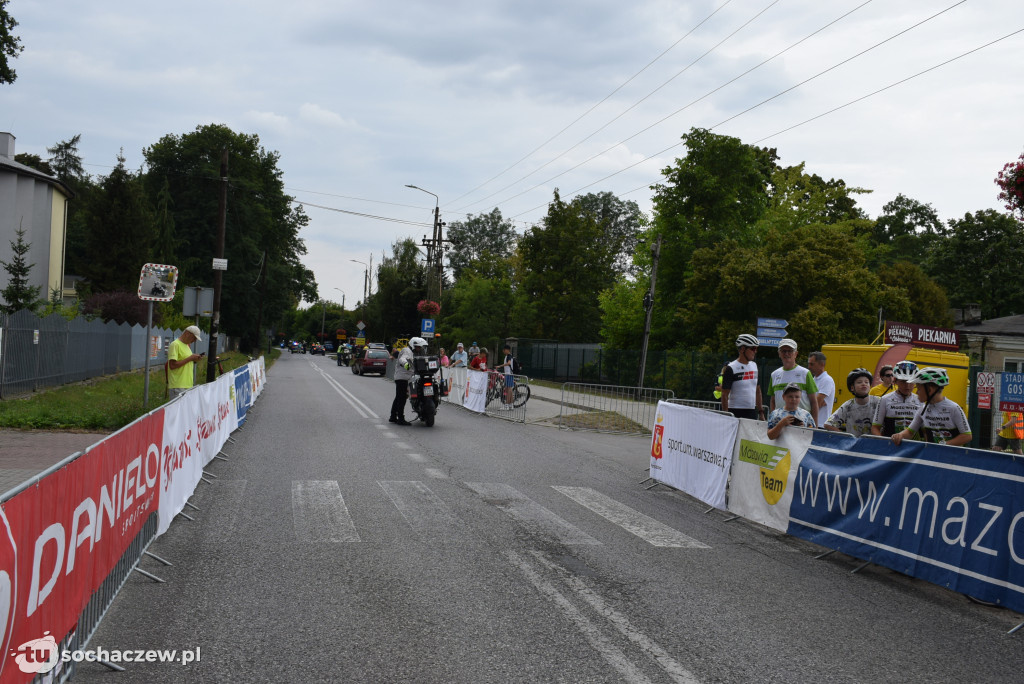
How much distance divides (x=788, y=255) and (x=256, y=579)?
3337 cm

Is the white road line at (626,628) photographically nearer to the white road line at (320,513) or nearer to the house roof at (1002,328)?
the white road line at (320,513)

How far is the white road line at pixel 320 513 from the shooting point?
7613mm

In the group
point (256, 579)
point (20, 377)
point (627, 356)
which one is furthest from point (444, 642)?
point (627, 356)

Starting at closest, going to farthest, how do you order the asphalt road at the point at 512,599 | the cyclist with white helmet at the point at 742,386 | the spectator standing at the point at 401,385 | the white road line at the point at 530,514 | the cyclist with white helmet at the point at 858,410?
the asphalt road at the point at 512,599, the white road line at the point at 530,514, the cyclist with white helmet at the point at 858,410, the cyclist with white helmet at the point at 742,386, the spectator standing at the point at 401,385

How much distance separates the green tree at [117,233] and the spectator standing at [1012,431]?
1903 inches

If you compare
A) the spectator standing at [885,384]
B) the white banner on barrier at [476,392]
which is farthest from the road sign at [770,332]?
the spectator standing at [885,384]

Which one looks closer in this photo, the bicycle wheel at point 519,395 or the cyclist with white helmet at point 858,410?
the cyclist with white helmet at point 858,410

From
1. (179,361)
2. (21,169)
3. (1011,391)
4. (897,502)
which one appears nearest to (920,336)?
(1011,391)

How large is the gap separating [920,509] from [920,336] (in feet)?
53.6

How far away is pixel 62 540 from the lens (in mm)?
3912

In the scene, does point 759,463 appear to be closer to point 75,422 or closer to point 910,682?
A: point 910,682

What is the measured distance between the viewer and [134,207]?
177 feet

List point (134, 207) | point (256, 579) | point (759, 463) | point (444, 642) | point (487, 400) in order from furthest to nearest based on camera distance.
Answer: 1. point (134, 207)
2. point (487, 400)
3. point (759, 463)
4. point (256, 579)
5. point (444, 642)

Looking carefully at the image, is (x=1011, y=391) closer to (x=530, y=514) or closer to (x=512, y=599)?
(x=530, y=514)
